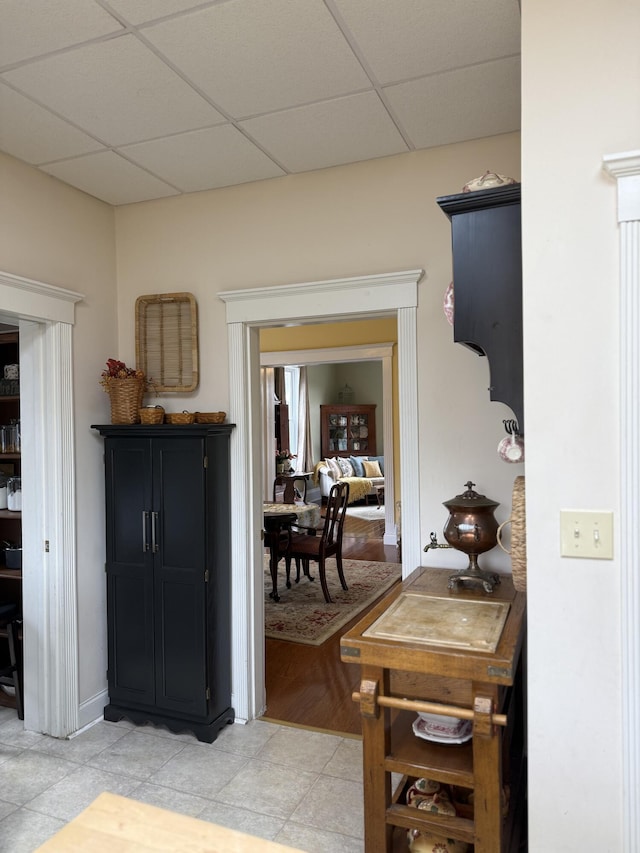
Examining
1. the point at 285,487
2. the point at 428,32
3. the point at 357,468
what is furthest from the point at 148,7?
the point at 357,468

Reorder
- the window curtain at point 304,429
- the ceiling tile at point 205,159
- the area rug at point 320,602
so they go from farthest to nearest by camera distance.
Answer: the window curtain at point 304,429
the area rug at point 320,602
the ceiling tile at point 205,159

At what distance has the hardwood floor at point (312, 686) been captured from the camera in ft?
10.2

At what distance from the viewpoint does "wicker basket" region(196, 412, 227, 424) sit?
3010 mm

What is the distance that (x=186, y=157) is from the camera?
2.74m

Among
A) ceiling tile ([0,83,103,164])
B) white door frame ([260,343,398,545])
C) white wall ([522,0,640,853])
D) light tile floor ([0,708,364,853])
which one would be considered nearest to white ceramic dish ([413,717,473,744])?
white wall ([522,0,640,853])

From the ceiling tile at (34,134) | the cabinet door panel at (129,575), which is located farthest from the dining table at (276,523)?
the ceiling tile at (34,134)

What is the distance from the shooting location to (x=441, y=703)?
173 cm

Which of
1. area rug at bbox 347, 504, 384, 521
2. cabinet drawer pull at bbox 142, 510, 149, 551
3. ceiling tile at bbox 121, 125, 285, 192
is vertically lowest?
area rug at bbox 347, 504, 384, 521

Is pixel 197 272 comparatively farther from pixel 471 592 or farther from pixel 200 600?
pixel 471 592

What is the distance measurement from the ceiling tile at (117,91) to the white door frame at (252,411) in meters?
0.84

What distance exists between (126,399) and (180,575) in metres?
0.93

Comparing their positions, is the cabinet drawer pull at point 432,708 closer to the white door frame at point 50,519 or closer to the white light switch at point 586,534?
the white light switch at point 586,534

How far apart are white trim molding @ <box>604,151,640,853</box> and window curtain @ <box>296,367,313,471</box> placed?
9423 mm

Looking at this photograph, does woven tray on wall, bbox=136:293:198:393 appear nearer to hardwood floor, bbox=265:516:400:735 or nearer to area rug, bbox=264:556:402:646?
hardwood floor, bbox=265:516:400:735
